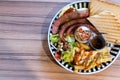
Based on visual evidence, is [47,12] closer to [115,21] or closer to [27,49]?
[27,49]

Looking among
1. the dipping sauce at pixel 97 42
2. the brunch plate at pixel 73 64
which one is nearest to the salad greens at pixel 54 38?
the brunch plate at pixel 73 64

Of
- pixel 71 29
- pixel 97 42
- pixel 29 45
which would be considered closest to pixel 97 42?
pixel 97 42

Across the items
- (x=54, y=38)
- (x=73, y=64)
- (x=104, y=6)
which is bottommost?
(x=73, y=64)

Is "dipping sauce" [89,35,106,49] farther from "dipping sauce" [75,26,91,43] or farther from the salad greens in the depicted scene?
the salad greens

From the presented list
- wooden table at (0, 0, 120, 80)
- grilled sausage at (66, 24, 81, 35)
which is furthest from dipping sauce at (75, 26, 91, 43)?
wooden table at (0, 0, 120, 80)

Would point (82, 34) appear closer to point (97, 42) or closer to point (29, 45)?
point (97, 42)

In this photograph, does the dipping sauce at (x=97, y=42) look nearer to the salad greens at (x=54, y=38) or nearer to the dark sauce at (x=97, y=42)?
the dark sauce at (x=97, y=42)

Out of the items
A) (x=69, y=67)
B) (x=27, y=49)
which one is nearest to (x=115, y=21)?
(x=69, y=67)
